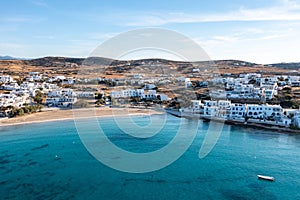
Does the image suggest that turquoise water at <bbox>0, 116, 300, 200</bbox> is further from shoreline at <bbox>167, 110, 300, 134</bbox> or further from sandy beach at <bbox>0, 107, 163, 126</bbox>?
sandy beach at <bbox>0, 107, 163, 126</bbox>

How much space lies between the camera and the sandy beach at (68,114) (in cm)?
2788

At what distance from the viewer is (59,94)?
4022 centimetres

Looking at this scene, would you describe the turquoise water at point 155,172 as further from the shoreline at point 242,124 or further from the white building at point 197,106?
the white building at point 197,106

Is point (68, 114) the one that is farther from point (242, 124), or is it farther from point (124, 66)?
point (124, 66)

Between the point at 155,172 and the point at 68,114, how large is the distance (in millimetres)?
19348

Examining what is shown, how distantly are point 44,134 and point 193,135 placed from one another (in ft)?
42.0

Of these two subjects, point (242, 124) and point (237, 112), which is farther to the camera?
point (237, 112)

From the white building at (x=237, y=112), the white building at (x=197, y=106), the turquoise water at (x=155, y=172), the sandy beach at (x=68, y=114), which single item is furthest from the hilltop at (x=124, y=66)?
the turquoise water at (x=155, y=172)

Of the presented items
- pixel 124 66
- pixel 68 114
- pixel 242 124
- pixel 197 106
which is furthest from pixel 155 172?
pixel 124 66

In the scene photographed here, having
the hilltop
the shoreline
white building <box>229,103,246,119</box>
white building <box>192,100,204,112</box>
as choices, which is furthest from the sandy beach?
the hilltop

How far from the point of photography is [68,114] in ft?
103

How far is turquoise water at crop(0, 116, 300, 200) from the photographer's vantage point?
1269 centimetres

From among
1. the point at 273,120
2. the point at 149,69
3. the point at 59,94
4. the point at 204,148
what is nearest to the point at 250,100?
the point at 273,120

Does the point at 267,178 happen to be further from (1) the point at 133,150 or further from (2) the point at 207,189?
(1) the point at 133,150
